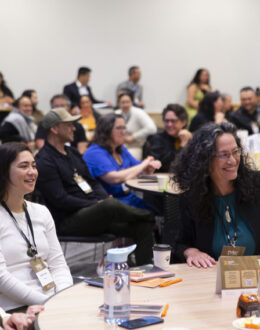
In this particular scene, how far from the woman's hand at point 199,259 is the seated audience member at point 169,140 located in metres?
2.93

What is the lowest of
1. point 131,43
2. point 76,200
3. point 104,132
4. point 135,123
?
point 76,200

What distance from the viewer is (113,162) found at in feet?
16.2

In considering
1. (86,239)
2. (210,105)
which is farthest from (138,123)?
(86,239)

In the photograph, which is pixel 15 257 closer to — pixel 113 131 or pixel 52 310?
pixel 52 310

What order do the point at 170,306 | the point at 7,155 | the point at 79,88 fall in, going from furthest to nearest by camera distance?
the point at 79,88, the point at 7,155, the point at 170,306

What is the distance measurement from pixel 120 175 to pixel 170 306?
2.91 meters

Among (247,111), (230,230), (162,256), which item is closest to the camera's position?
(162,256)

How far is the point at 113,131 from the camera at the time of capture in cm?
493

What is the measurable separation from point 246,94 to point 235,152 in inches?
236

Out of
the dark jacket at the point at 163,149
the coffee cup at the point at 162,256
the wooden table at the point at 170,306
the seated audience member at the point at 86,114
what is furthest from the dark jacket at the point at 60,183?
the seated audience member at the point at 86,114

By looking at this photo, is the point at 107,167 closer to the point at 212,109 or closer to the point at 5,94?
the point at 212,109

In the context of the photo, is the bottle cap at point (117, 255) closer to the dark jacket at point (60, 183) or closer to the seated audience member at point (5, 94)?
the dark jacket at point (60, 183)

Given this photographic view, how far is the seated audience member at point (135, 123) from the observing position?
783 centimetres

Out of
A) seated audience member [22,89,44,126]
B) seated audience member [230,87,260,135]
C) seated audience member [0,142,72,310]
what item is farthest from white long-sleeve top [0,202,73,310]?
seated audience member [22,89,44,126]
